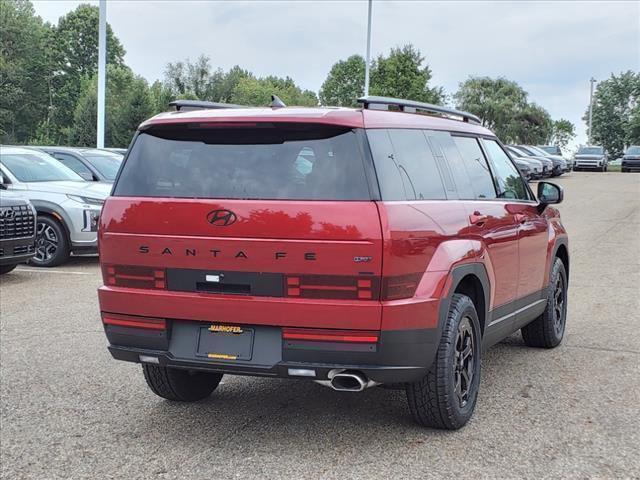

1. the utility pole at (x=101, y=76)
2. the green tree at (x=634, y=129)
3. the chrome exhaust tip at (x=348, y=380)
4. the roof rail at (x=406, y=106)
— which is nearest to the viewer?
the chrome exhaust tip at (x=348, y=380)

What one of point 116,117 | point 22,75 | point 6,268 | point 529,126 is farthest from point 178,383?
point 22,75

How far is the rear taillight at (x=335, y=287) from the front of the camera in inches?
151

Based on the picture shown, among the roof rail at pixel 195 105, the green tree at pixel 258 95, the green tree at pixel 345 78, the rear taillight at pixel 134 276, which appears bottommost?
A: the rear taillight at pixel 134 276

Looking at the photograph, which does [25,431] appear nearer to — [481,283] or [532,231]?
[481,283]

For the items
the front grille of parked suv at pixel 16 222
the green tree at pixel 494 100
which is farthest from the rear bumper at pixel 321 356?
the green tree at pixel 494 100

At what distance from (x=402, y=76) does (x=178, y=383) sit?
44.1m

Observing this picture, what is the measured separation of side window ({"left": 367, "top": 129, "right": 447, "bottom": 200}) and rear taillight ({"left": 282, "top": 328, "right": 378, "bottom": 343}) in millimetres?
679

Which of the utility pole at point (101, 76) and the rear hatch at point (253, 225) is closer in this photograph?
the rear hatch at point (253, 225)

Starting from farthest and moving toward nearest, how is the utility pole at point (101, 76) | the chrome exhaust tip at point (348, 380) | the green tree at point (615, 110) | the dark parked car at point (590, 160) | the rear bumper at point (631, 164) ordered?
the green tree at point (615, 110), the dark parked car at point (590, 160), the rear bumper at point (631, 164), the utility pole at point (101, 76), the chrome exhaust tip at point (348, 380)

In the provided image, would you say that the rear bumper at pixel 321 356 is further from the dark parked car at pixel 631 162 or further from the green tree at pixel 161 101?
the green tree at pixel 161 101

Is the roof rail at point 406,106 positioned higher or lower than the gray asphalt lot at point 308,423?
higher

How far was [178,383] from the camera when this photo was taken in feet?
16.2

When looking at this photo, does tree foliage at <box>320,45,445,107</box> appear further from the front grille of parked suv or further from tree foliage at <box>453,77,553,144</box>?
the front grille of parked suv

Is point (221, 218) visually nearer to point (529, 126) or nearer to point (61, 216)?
point (61, 216)
